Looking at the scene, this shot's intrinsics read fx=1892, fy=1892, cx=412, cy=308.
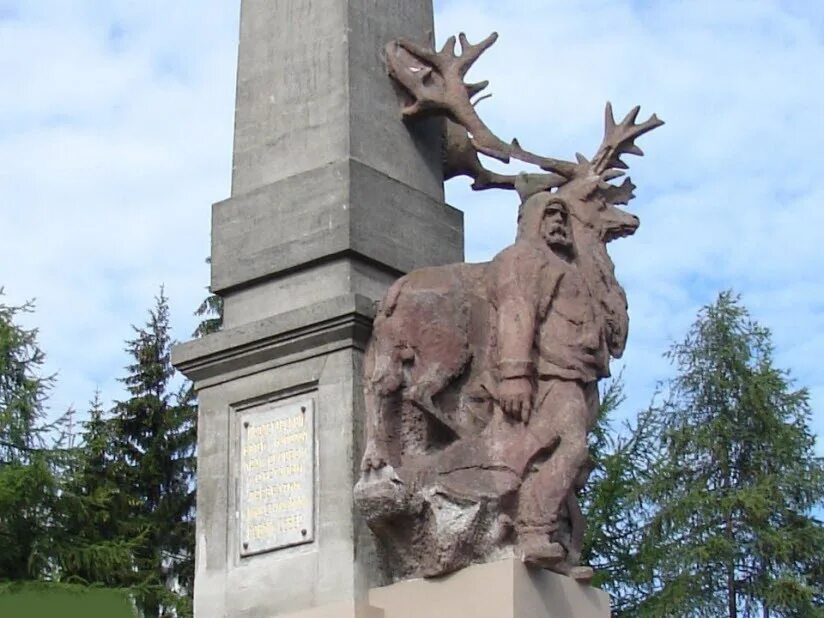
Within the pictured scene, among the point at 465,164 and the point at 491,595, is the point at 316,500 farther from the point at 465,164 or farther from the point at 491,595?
the point at 465,164

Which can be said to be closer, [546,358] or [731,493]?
[546,358]

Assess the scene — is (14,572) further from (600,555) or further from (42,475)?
(600,555)

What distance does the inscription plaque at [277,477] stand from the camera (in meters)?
9.71

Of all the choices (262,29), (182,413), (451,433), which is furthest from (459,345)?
(182,413)

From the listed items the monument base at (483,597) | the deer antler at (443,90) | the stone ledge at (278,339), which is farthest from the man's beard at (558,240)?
the monument base at (483,597)

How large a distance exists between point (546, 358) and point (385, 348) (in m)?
0.82

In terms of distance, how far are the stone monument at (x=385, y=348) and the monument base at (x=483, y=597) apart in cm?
1

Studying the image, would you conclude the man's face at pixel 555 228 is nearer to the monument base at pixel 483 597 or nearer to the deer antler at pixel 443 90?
the deer antler at pixel 443 90

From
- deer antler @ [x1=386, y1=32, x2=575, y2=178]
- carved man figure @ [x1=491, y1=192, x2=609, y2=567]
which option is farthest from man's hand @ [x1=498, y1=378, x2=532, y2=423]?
deer antler @ [x1=386, y1=32, x2=575, y2=178]

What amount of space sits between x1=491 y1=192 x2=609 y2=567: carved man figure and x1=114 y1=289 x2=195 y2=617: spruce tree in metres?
17.1

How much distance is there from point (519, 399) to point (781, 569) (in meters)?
16.1

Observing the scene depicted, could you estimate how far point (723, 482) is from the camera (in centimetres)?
2586

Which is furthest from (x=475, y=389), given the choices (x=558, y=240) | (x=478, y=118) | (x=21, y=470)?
(x=21, y=470)

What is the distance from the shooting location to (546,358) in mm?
9633
